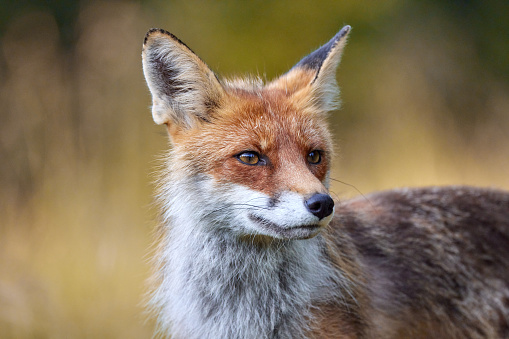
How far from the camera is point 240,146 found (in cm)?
388

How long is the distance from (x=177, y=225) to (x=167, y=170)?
0.44m

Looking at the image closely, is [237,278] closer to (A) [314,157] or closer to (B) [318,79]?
(A) [314,157]

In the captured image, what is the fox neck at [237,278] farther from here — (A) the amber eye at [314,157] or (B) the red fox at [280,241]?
(A) the amber eye at [314,157]

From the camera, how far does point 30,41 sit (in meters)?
7.68

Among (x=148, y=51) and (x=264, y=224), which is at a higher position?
(x=148, y=51)

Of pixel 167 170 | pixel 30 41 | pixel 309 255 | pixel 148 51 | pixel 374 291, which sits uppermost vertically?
pixel 30 41

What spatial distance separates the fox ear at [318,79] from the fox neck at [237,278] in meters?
1.12

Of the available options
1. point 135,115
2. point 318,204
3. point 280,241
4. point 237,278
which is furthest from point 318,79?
point 135,115

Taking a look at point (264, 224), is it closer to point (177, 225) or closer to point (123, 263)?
point (177, 225)

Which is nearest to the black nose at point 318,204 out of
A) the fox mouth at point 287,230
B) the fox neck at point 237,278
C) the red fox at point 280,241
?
the red fox at point 280,241

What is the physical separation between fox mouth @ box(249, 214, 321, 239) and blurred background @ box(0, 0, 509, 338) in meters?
1.44

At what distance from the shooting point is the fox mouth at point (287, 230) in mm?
3504

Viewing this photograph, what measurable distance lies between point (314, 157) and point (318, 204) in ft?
2.54

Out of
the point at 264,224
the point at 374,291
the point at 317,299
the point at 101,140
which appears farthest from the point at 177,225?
the point at 101,140
